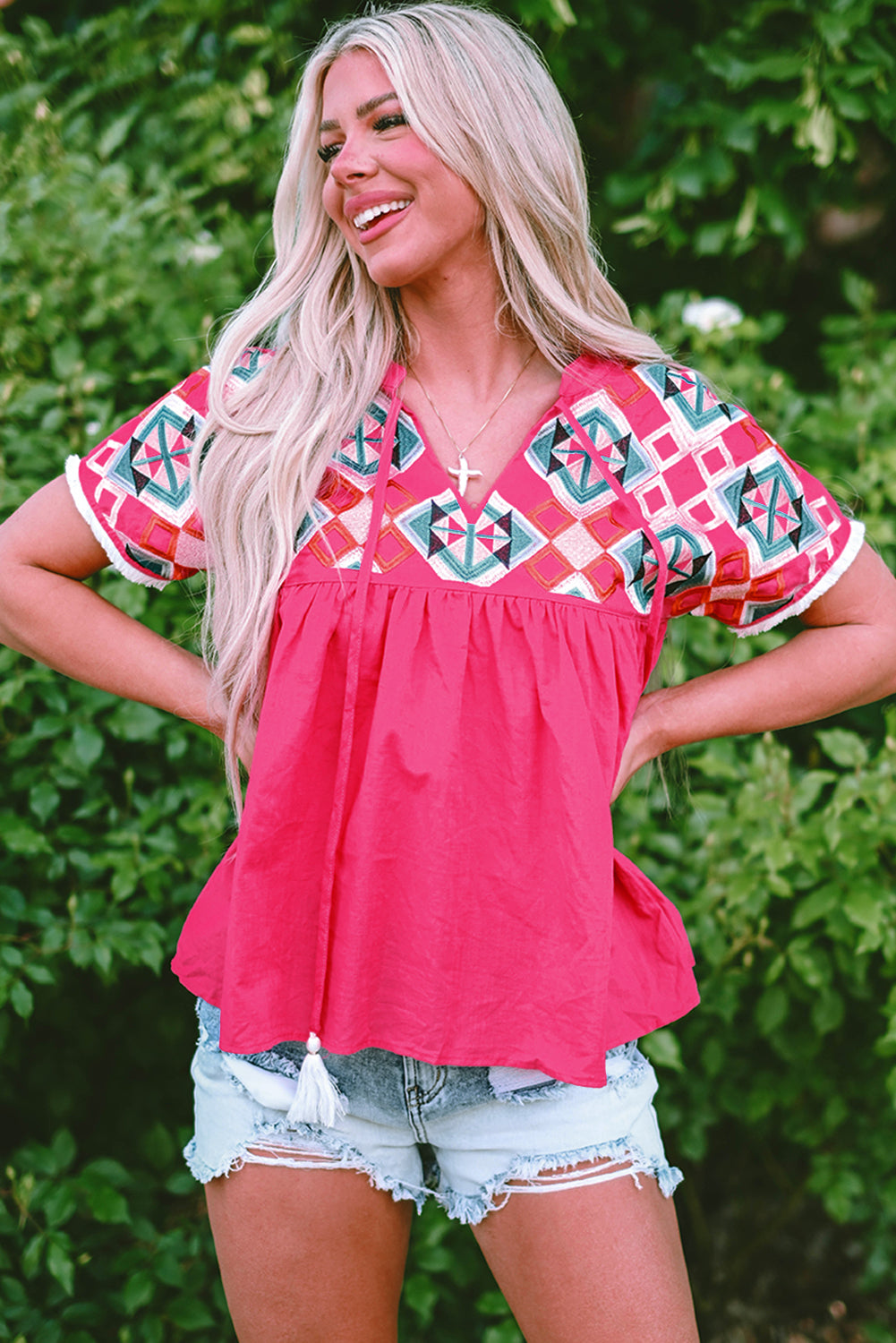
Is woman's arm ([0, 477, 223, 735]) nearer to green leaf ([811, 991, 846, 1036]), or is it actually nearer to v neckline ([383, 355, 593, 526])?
v neckline ([383, 355, 593, 526])

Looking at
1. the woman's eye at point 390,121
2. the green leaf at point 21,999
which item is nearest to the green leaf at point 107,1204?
the green leaf at point 21,999

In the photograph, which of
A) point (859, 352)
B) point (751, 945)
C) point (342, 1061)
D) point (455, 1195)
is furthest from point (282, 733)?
point (859, 352)

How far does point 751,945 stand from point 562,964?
3.48 ft

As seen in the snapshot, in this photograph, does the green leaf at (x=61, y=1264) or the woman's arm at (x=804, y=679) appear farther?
the green leaf at (x=61, y=1264)

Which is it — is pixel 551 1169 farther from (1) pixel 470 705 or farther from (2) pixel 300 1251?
(1) pixel 470 705

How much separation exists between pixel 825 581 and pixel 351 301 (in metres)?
0.77

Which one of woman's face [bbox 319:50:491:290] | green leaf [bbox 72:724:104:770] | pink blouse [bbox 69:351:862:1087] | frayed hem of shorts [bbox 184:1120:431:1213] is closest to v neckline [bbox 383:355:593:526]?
pink blouse [bbox 69:351:862:1087]

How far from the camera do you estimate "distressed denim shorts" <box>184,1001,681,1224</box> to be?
4.84 ft

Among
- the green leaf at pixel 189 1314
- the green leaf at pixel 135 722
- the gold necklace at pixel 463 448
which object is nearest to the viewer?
the gold necklace at pixel 463 448

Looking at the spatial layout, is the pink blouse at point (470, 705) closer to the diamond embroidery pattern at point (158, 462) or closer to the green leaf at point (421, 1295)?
the diamond embroidery pattern at point (158, 462)

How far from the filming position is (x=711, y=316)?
270cm

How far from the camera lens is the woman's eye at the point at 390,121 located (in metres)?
1.52

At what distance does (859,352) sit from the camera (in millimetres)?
2764

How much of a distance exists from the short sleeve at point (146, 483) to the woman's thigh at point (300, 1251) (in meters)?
0.82
